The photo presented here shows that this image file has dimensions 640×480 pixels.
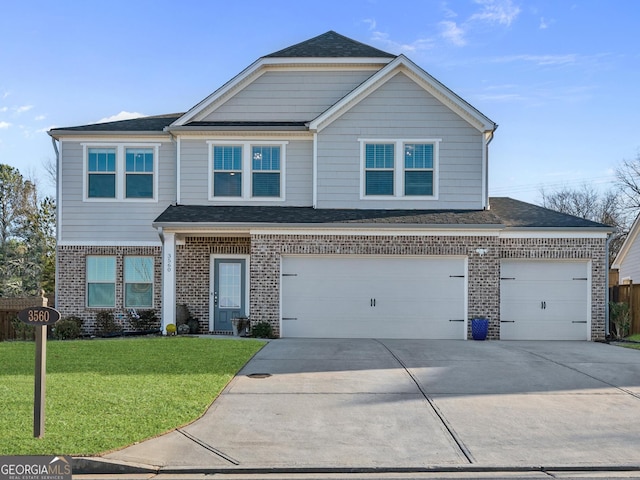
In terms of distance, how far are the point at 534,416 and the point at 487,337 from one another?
28.6 feet

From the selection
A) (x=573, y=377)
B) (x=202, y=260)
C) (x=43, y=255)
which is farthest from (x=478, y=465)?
(x=43, y=255)

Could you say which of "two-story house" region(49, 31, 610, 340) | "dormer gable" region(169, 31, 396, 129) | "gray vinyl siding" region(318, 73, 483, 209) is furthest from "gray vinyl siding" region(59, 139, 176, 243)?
"gray vinyl siding" region(318, 73, 483, 209)

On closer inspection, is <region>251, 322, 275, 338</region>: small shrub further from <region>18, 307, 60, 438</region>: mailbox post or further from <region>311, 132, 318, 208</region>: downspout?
<region>18, 307, 60, 438</region>: mailbox post

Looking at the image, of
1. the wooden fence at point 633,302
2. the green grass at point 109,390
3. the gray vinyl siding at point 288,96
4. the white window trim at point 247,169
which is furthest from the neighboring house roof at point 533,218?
the green grass at point 109,390

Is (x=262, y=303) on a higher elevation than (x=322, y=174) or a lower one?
lower

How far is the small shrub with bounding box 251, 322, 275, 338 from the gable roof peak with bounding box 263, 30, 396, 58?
8239 mm

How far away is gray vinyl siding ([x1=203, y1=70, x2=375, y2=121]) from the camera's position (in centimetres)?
1908

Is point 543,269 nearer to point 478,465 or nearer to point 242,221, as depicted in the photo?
point 242,221

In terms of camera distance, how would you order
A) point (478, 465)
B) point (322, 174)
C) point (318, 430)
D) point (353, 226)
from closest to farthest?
point (478, 465) → point (318, 430) → point (353, 226) → point (322, 174)

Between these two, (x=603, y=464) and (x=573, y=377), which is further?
(x=573, y=377)

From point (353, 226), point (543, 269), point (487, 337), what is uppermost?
point (353, 226)

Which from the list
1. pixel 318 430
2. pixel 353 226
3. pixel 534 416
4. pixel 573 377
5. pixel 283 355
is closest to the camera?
pixel 318 430

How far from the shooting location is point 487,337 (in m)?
16.9

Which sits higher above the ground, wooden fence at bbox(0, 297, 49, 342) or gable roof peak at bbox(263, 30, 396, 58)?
gable roof peak at bbox(263, 30, 396, 58)
